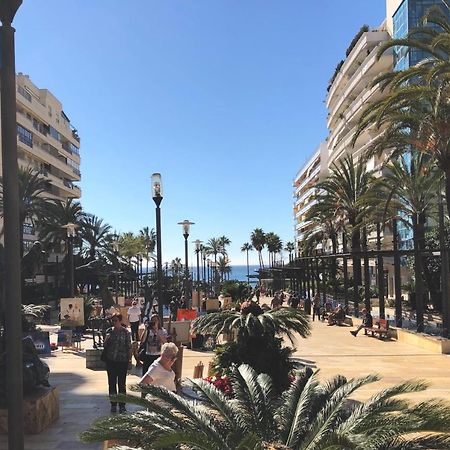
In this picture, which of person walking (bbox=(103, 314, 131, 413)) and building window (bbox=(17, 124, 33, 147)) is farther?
building window (bbox=(17, 124, 33, 147))

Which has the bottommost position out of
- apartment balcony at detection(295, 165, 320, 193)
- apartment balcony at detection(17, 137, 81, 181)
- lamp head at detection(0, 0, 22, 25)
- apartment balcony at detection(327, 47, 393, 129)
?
lamp head at detection(0, 0, 22, 25)

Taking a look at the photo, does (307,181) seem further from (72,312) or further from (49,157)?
(72,312)

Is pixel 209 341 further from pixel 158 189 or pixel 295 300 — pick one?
pixel 295 300

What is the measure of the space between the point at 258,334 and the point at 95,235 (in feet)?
157

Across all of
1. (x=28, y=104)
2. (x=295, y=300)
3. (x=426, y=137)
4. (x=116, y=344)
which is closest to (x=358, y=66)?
(x=28, y=104)

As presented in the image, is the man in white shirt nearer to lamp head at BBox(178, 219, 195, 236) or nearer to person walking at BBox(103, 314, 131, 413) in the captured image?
person walking at BBox(103, 314, 131, 413)

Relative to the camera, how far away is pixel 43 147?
6362cm

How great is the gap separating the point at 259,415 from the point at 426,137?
44.7ft

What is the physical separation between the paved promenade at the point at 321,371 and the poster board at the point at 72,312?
Answer: 0.82 m

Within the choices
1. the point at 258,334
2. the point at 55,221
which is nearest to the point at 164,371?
the point at 258,334

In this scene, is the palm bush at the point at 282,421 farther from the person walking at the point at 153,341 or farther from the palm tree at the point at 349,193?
the palm tree at the point at 349,193

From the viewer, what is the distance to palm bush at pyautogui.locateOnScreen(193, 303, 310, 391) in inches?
311

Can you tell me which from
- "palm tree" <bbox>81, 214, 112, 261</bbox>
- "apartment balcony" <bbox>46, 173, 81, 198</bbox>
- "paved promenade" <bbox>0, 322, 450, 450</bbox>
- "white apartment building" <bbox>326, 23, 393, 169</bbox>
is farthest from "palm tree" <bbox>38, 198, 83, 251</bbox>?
"paved promenade" <bbox>0, 322, 450, 450</bbox>

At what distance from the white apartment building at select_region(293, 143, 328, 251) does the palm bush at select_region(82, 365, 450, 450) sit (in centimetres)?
7076
